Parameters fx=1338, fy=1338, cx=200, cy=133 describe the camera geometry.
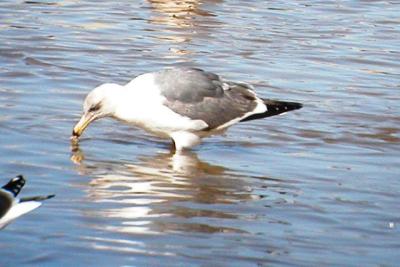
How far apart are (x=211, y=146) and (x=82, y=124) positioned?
96 cm

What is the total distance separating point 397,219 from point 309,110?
310 centimetres

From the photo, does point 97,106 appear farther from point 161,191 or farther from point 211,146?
point 161,191

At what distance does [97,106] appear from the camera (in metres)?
9.00

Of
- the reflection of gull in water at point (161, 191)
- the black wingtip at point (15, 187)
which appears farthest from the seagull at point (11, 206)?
the reflection of gull in water at point (161, 191)

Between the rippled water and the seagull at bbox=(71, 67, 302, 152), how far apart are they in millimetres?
167

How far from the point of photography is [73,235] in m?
6.57

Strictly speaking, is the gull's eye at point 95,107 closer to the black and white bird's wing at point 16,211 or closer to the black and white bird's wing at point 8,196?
the black and white bird's wing at point 8,196

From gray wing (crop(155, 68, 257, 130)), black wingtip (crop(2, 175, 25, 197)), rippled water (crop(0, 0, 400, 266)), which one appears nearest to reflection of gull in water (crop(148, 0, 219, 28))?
rippled water (crop(0, 0, 400, 266))

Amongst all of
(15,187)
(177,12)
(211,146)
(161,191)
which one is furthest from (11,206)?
(177,12)

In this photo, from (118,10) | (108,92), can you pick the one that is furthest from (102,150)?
(118,10)

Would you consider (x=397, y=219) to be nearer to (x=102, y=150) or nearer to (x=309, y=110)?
(x=102, y=150)

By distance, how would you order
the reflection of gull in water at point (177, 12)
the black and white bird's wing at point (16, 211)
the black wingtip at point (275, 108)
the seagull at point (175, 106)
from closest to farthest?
the black and white bird's wing at point (16, 211), the seagull at point (175, 106), the black wingtip at point (275, 108), the reflection of gull in water at point (177, 12)

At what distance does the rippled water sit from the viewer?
6.54m

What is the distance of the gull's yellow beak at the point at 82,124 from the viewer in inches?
351
